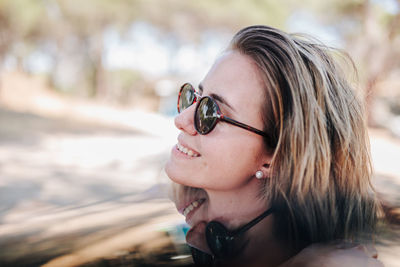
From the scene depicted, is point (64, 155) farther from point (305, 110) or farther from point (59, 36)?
point (59, 36)

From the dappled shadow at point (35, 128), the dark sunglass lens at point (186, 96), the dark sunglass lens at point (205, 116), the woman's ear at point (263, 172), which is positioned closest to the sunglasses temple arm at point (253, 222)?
the woman's ear at point (263, 172)

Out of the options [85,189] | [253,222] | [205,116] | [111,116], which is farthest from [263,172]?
[111,116]

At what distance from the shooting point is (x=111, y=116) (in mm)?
12812

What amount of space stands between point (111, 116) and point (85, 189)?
9353mm

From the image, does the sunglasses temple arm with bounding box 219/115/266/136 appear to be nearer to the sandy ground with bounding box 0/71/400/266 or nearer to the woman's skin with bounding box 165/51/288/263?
the woman's skin with bounding box 165/51/288/263

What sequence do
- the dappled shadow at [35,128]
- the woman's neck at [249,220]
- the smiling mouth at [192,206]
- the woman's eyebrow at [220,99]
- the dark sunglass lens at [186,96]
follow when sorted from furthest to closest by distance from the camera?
the dappled shadow at [35,128], the dark sunglass lens at [186,96], the smiling mouth at [192,206], the woman's eyebrow at [220,99], the woman's neck at [249,220]

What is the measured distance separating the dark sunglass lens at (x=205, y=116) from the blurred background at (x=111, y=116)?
0.34 meters

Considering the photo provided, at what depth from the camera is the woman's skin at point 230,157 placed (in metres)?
1.22

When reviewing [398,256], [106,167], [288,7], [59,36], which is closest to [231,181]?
[398,256]

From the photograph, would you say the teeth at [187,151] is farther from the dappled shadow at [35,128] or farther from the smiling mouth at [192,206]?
the dappled shadow at [35,128]

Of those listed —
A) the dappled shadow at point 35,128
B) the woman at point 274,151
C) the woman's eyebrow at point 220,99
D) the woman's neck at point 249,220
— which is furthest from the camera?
the dappled shadow at point 35,128

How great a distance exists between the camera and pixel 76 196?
11.2ft

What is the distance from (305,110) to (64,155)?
18.3ft

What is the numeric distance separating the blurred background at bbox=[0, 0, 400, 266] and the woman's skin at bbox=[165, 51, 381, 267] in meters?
0.17
